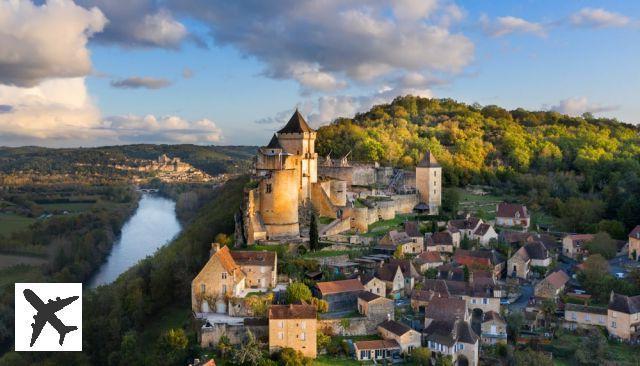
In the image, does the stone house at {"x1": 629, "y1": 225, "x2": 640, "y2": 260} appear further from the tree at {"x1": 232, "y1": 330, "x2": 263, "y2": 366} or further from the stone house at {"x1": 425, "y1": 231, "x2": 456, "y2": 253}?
the tree at {"x1": 232, "y1": 330, "x2": 263, "y2": 366}

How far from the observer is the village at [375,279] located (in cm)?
2402

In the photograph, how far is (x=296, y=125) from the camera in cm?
3591

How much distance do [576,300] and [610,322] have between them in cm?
244

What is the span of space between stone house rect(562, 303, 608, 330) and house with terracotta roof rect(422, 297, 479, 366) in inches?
205

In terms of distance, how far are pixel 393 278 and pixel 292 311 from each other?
22.1 feet

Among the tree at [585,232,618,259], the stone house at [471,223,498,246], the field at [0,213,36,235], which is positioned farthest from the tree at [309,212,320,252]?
the field at [0,213,36,235]

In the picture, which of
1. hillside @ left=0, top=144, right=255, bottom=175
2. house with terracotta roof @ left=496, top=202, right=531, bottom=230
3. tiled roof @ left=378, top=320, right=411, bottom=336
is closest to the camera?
tiled roof @ left=378, top=320, right=411, bottom=336

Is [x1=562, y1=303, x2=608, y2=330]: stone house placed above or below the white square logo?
below

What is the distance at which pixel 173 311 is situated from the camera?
104 ft

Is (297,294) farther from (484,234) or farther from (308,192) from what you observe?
(484,234)


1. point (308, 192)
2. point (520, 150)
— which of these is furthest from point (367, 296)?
point (520, 150)

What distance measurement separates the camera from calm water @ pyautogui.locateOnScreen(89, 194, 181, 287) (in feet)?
175

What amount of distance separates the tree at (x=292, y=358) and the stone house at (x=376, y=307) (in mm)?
3960

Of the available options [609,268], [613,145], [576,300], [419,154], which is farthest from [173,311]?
[613,145]
